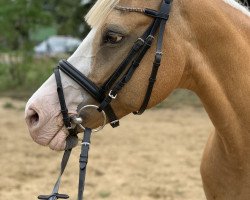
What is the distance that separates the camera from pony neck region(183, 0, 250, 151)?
94.5 inches

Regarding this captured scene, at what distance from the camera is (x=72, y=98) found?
7.71 feet

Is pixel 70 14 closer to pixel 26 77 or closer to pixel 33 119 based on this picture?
pixel 26 77

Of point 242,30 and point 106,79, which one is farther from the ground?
point 242,30

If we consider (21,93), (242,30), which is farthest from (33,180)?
(21,93)

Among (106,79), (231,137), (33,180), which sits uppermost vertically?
(106,79)

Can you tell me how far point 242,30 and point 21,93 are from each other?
12373 millimetres

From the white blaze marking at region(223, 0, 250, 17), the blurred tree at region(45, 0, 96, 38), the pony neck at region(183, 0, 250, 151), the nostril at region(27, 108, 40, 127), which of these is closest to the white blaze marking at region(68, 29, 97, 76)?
the nostril at region(27, 108, 40, 127)

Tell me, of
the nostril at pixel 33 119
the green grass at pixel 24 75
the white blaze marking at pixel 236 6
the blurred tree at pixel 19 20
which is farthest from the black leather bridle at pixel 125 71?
the green grass at pixel 24 75

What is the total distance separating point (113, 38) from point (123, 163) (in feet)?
15.7

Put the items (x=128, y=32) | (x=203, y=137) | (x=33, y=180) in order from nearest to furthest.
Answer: (x=128, y=32) < (x=33, y=180) < (x=203, y=137)

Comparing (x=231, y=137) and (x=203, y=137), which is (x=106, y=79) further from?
(x=203, y=137)

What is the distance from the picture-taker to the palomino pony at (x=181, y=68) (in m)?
2.32

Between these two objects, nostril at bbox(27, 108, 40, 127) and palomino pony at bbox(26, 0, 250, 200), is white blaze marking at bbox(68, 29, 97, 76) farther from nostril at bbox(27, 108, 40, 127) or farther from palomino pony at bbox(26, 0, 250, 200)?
nostril at bbox(27, 108, 40, 127)

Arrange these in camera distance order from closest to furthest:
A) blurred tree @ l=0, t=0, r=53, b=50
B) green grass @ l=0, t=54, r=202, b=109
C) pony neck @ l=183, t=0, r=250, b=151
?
1. pony neck @ l=183, t=0, r=250, b=151
2. blurred tree @ l=0, t=0, r=53, b=50
3. green grass @ l=0, t=54, r=202, b=109
